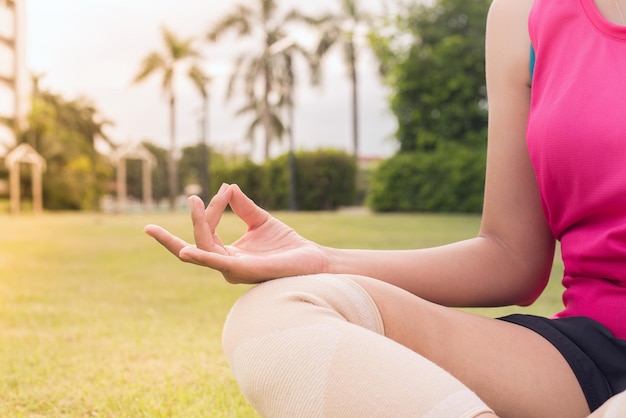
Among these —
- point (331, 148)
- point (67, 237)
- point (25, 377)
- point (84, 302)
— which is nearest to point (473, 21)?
point (331, 148)

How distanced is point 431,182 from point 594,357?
18729mm

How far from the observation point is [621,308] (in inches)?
47.7

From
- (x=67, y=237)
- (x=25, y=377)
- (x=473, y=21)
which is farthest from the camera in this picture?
(x=473, y=21)

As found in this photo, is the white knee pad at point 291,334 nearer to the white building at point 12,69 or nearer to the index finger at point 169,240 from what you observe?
the index finger at point 169,240

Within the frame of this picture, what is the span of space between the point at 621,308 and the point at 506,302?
310 mm

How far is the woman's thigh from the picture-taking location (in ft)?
3.84

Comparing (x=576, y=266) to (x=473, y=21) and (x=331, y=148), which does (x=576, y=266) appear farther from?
(x=331, y=148)

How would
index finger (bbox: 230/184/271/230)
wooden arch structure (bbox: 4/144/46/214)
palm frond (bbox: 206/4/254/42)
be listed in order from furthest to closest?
1. palm frond (bbox: 206/4/254/42)
2. wooden arch structure (bbox: 4/144/46/214)
3. index finger (bbox: 230/184/271/230)

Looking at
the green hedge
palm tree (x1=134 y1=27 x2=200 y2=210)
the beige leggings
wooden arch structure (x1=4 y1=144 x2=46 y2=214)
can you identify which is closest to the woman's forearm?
the beige leggings

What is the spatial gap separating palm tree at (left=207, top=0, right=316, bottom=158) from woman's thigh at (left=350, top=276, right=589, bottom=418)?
30.4m

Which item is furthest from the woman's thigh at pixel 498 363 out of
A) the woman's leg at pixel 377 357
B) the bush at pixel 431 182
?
the bush at pixel 431 182

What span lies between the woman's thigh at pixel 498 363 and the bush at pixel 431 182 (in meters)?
17.8

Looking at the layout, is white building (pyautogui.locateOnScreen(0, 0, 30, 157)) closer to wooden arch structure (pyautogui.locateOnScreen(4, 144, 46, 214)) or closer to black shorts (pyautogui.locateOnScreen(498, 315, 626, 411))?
wooden arch structure (pyautogui.locateOnScreen(4, 144, 46, 214))

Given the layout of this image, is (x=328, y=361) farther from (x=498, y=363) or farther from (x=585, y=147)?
(x=585, y=147)
